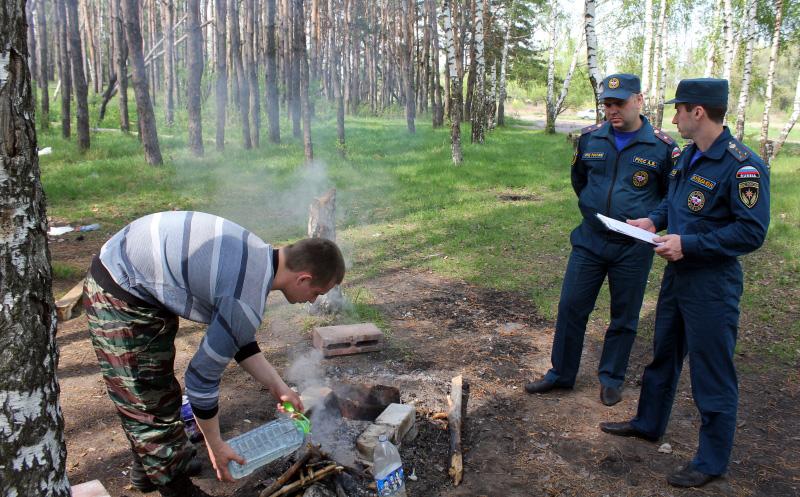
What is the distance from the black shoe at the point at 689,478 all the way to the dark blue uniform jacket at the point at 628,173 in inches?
65.0

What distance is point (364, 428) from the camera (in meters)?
3.75

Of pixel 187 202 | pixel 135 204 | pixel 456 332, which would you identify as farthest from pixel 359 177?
pixel 456 332

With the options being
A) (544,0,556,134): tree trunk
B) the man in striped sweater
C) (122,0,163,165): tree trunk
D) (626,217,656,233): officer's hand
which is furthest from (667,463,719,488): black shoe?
(544,0,556,134): tree trunk

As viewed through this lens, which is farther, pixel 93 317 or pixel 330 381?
pixel 330 381

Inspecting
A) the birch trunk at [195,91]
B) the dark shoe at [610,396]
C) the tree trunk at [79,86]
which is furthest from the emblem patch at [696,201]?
the tree trunk at [79,86]

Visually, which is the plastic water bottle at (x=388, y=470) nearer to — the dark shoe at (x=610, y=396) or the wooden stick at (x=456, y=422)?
the wooden stick at (x=456, y=422)

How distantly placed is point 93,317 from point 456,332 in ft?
12.0

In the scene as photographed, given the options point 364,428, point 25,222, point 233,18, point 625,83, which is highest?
point 233,18

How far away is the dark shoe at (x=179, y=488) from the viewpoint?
2732mm

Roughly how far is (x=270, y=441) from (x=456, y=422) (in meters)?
1.20

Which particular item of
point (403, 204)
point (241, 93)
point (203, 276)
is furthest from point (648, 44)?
A: point (203, 276)

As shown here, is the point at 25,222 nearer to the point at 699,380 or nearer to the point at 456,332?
the point at 699,380

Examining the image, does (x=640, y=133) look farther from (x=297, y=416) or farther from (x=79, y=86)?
(x=79, y=86)

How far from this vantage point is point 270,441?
323 centimetres
